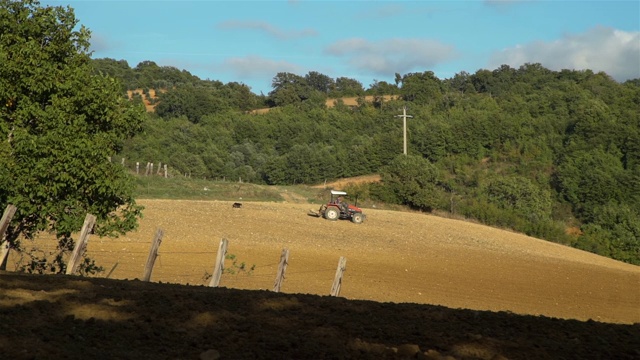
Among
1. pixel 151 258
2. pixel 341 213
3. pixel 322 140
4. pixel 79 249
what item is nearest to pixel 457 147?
pixel 322 140

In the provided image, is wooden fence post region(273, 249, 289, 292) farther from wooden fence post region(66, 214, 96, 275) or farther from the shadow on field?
the shadow on field

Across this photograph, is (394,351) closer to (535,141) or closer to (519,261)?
(519,261)

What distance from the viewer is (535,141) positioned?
111m

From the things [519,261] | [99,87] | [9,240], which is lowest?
[519,261]

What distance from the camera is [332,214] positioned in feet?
160

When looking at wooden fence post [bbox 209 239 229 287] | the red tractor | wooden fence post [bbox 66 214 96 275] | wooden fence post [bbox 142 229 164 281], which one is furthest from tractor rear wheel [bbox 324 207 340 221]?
wooden fence post [bbox 66 214 96 275]

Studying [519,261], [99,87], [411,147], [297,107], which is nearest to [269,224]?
[519,261]

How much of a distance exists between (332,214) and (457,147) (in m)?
66.1

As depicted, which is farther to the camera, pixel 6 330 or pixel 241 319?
pixel 241 319

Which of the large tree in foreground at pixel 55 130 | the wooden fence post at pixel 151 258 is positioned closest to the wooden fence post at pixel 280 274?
the wooden fence post at pixel 151 258

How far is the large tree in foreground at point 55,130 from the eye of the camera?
17.5m

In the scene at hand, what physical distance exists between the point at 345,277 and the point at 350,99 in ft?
470

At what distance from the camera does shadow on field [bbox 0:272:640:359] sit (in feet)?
25.3

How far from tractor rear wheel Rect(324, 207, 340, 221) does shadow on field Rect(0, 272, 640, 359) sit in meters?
37.8
